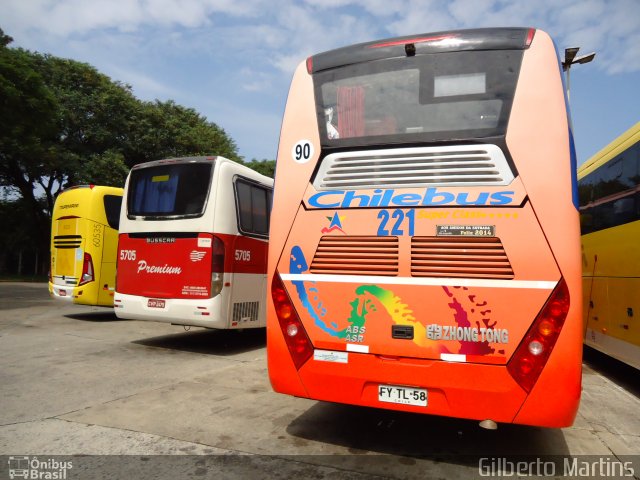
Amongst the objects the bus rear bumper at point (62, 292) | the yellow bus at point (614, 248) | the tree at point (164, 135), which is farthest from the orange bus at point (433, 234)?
the tree at point (164, 135)

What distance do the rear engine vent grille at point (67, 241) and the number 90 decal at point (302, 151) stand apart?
881cm

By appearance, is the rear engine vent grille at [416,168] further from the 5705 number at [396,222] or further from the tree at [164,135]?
the tree at [164,135]

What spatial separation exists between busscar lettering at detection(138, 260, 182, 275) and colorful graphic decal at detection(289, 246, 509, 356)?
443cm

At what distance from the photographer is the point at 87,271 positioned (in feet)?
36.1

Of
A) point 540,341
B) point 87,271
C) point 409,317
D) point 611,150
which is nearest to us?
point 540,341

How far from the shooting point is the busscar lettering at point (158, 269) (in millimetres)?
7809

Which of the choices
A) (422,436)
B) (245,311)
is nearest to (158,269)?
(245,311)

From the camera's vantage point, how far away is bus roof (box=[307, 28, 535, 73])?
144 inches

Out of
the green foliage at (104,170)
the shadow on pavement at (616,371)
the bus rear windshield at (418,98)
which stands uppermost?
the green foliage at (104,170)

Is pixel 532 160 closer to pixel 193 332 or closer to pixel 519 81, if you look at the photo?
pixel 519 81

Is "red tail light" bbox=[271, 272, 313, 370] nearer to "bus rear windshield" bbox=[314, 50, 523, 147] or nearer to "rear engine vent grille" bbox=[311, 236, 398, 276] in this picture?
"rear engine vent grille" bbox=[311, 236, 398, 276]

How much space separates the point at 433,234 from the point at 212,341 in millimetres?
6816

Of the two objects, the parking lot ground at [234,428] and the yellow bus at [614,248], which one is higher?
the yellow bus at [614,248]

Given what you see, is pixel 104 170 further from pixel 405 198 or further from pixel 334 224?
pixel 405 198
